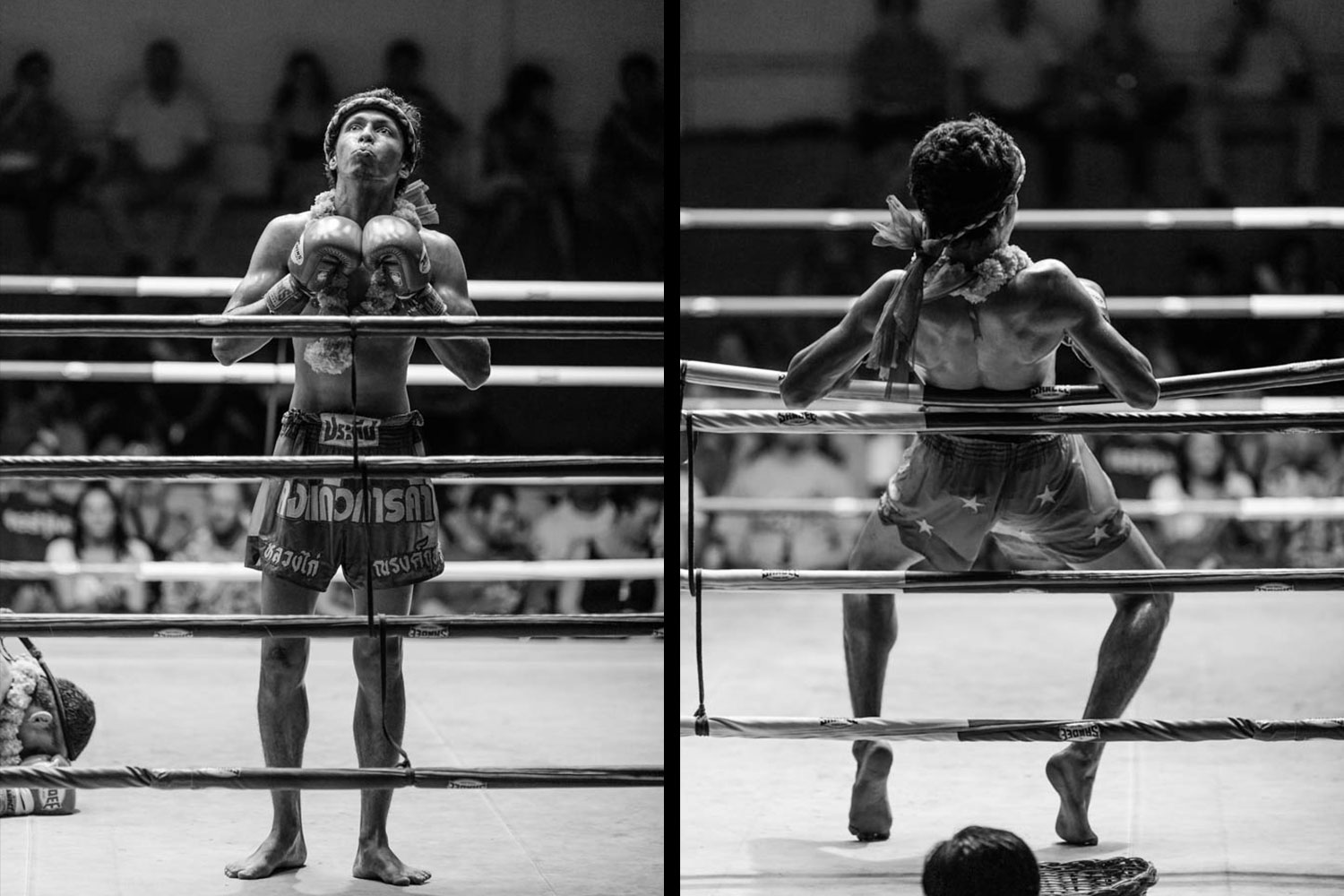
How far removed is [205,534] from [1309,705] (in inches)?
138

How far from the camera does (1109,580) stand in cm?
224

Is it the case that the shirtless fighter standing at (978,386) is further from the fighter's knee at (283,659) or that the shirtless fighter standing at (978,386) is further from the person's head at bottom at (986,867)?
the fighter's knee at (283,659)

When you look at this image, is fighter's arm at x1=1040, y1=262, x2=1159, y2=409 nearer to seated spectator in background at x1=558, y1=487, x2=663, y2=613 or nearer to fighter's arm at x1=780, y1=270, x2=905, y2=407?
fighter's arm at x1=780, y1=270, x2=905, y2=407

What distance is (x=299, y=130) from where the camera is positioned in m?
6.34

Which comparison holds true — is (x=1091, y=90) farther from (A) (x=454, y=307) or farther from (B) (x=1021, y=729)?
(B) (x=1021, y=729)

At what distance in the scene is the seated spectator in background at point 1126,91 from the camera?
6.40 m

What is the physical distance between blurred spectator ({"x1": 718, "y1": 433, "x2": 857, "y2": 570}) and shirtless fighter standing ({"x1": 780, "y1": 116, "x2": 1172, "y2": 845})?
291 centimetres

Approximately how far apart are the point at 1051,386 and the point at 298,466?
3.63 feet

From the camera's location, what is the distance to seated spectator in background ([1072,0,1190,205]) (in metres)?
6.40

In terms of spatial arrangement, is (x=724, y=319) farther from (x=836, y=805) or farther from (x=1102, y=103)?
(x=836, y=805)

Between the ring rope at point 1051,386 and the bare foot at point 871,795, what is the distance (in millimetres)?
649

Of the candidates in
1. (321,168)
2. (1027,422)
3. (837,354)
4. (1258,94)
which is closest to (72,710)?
(837,354)

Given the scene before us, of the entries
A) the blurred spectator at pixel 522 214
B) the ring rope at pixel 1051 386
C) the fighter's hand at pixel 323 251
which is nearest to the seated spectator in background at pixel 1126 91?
the blurred spectator at pixel 522 214

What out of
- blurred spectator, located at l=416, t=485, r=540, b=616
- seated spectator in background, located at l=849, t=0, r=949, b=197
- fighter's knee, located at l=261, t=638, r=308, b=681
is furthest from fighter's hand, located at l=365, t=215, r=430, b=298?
seated spectator in background, located at l=849, t=0, r=949, b=197
